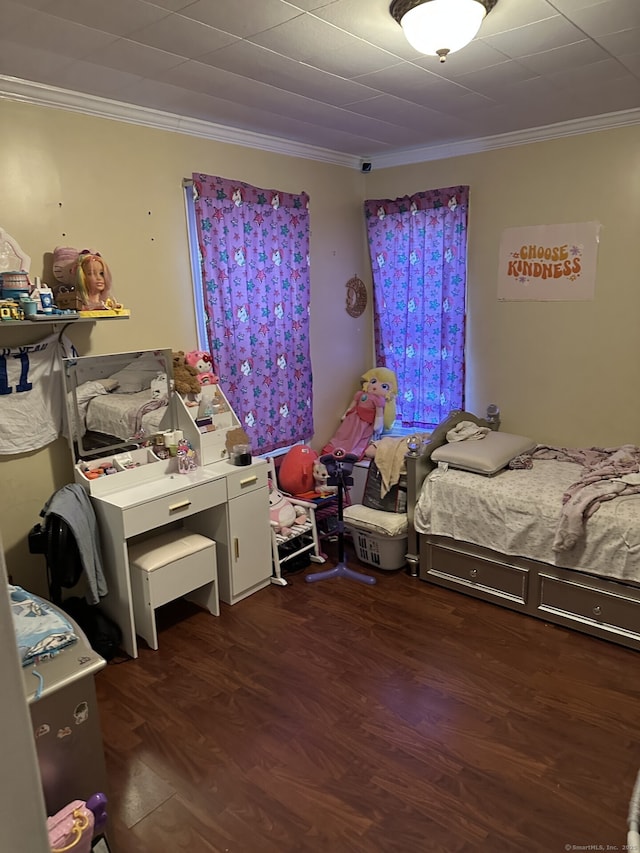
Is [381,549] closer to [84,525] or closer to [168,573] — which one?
[168,573]

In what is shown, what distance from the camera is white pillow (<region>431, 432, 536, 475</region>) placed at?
134 inches

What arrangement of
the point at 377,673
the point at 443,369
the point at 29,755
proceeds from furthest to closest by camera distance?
the point at 443,369 < the point at 377,673 < the point at 29,755

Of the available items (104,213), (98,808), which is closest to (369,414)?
(104,213)

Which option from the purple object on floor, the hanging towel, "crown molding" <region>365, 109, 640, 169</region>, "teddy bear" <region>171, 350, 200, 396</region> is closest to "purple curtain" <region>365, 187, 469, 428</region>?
"crown molding" <region>365, 109, 640, 169</region>

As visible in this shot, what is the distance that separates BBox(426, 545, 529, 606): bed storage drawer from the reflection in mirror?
1.72 metres

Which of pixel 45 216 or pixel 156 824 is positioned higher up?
pixel 45 216

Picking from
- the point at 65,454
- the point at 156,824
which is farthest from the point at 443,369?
the point at 156,824

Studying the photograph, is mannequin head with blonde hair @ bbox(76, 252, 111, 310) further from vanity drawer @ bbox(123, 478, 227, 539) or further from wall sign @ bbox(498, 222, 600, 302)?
wall sign @ bbox(498, 222, 600, 302)

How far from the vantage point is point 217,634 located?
3080 millimetres

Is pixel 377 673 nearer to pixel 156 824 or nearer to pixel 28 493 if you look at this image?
pixel 156 824

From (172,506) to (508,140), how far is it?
3.03 metres

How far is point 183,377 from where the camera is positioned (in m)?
3.34

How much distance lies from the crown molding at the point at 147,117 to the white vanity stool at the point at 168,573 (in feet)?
6.99

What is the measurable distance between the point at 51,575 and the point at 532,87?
3.19 m
